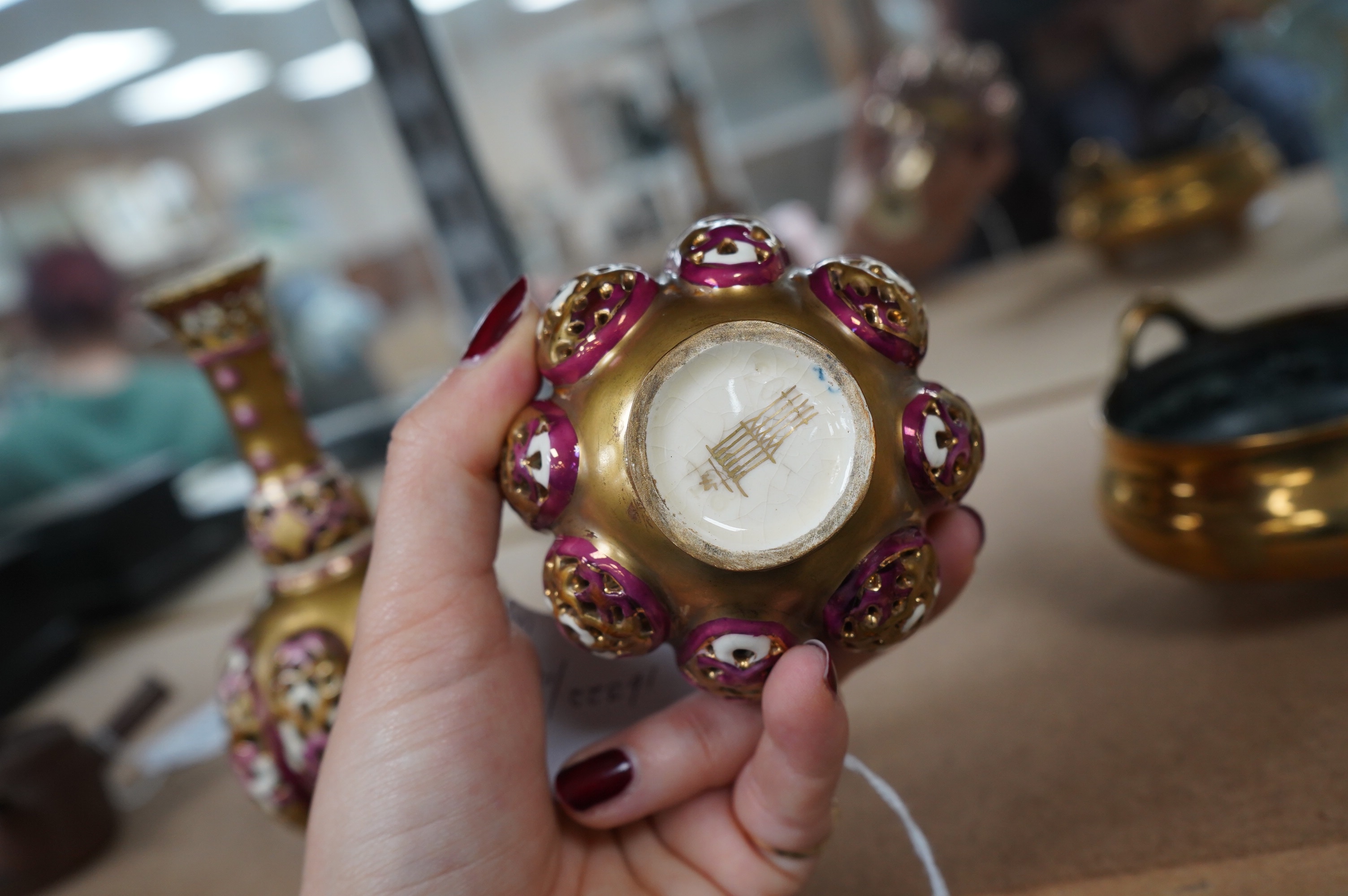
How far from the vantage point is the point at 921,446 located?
13.1 inches

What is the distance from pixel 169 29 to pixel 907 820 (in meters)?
1.17

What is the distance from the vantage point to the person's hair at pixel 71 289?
140cm

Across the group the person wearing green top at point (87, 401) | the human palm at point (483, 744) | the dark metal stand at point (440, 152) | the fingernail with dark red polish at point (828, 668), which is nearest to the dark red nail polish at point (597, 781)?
the human palm at point (483, 744)

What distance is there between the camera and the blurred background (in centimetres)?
92

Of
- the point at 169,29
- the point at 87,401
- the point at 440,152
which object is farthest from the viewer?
the point at 87,401

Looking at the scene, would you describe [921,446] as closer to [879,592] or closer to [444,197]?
[879,592]

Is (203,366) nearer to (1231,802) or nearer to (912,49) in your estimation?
(1231,802)

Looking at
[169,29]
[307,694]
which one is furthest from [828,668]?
[169,29]

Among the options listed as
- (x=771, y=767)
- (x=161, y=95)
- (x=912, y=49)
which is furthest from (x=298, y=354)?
(x=771, y=767)

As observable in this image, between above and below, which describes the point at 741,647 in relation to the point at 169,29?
below

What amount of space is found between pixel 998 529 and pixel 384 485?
0.43 meters

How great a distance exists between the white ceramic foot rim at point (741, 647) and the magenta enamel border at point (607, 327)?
106 mm

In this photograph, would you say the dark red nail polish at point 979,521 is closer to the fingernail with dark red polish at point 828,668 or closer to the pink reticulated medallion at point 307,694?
the fingernail with dark red polish at point 828,668

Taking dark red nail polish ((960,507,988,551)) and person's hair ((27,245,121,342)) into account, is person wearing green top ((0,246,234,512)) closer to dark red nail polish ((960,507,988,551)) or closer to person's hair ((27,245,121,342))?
person's hair ((27,245,121,342))
